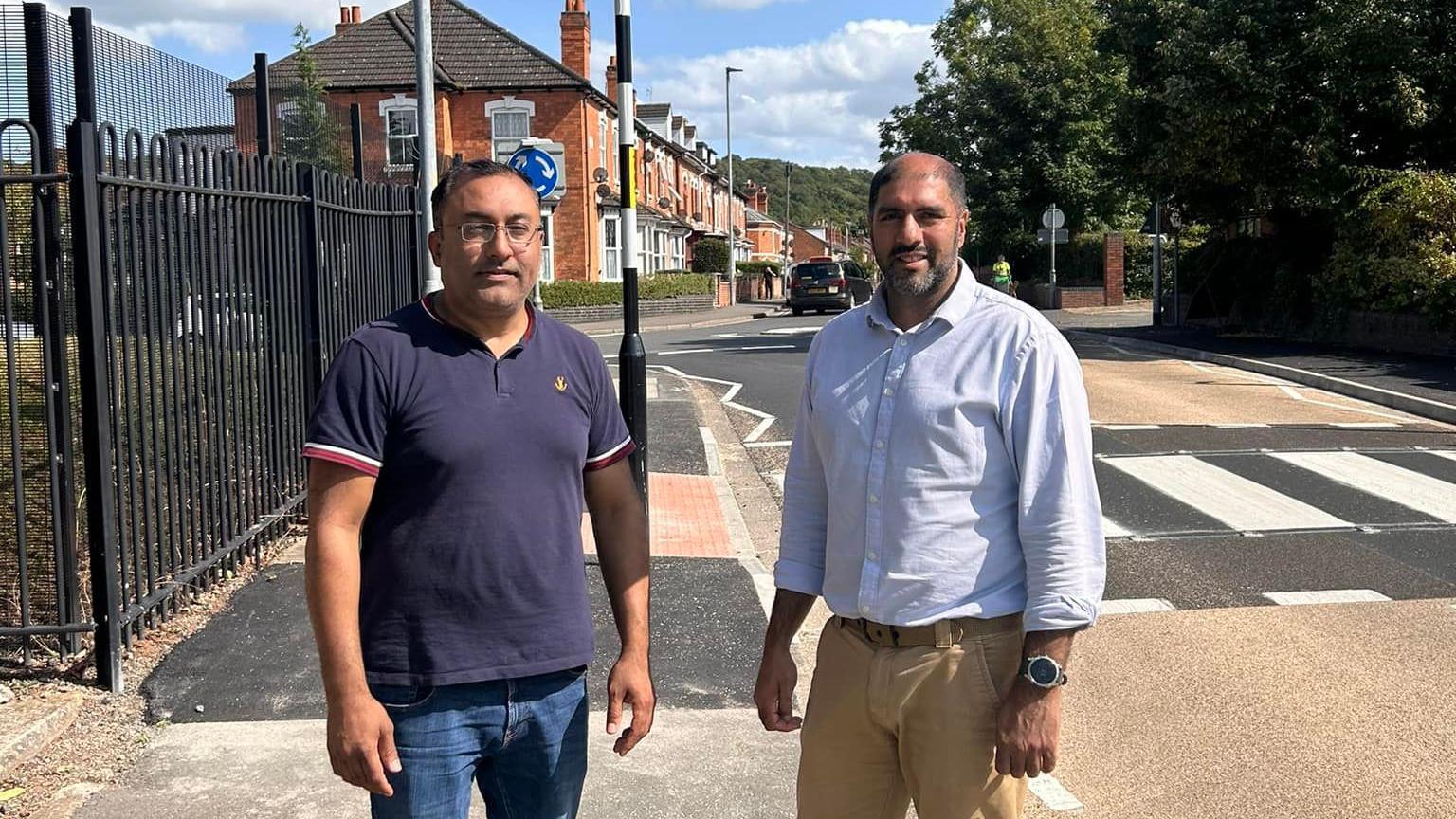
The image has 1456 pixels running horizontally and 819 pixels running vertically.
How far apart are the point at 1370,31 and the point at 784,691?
19077 mm

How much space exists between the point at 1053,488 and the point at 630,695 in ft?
3.19

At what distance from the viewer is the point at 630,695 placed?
273 cm

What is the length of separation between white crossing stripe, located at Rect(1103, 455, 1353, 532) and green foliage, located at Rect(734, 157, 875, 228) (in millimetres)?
134890

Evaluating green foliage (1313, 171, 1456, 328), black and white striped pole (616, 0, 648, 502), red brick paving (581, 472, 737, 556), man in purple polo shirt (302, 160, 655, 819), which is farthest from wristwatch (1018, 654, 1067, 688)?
green foliage (1313, 171, 1456, 328)

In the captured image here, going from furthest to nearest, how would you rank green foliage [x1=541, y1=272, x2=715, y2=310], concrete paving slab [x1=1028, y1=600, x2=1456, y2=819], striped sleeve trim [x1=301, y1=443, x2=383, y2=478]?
green foliage [x1=541, y1=272, x2=715, y2=310], concrete paving slab [x1=1028, y1=600, x2=1456, y2=819], striped sleeve trim [x1=301, y1=443, x2=383, y2=478]

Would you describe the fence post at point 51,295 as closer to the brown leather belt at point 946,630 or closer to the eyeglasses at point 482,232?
the eyeglasses at point 482,232

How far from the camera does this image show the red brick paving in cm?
763

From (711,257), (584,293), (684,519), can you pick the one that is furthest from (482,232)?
(711,257)

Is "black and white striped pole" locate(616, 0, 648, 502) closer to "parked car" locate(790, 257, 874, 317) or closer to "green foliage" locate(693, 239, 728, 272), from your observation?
"parked car" locate(790, 257, 874, 317)

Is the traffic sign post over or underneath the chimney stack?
underneath

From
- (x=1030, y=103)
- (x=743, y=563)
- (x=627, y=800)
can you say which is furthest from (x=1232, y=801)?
(x=1030, y=103)

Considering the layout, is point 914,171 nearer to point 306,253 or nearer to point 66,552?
point 66,552

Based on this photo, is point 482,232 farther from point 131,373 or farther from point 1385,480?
point 1385,480

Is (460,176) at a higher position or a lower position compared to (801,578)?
higher
